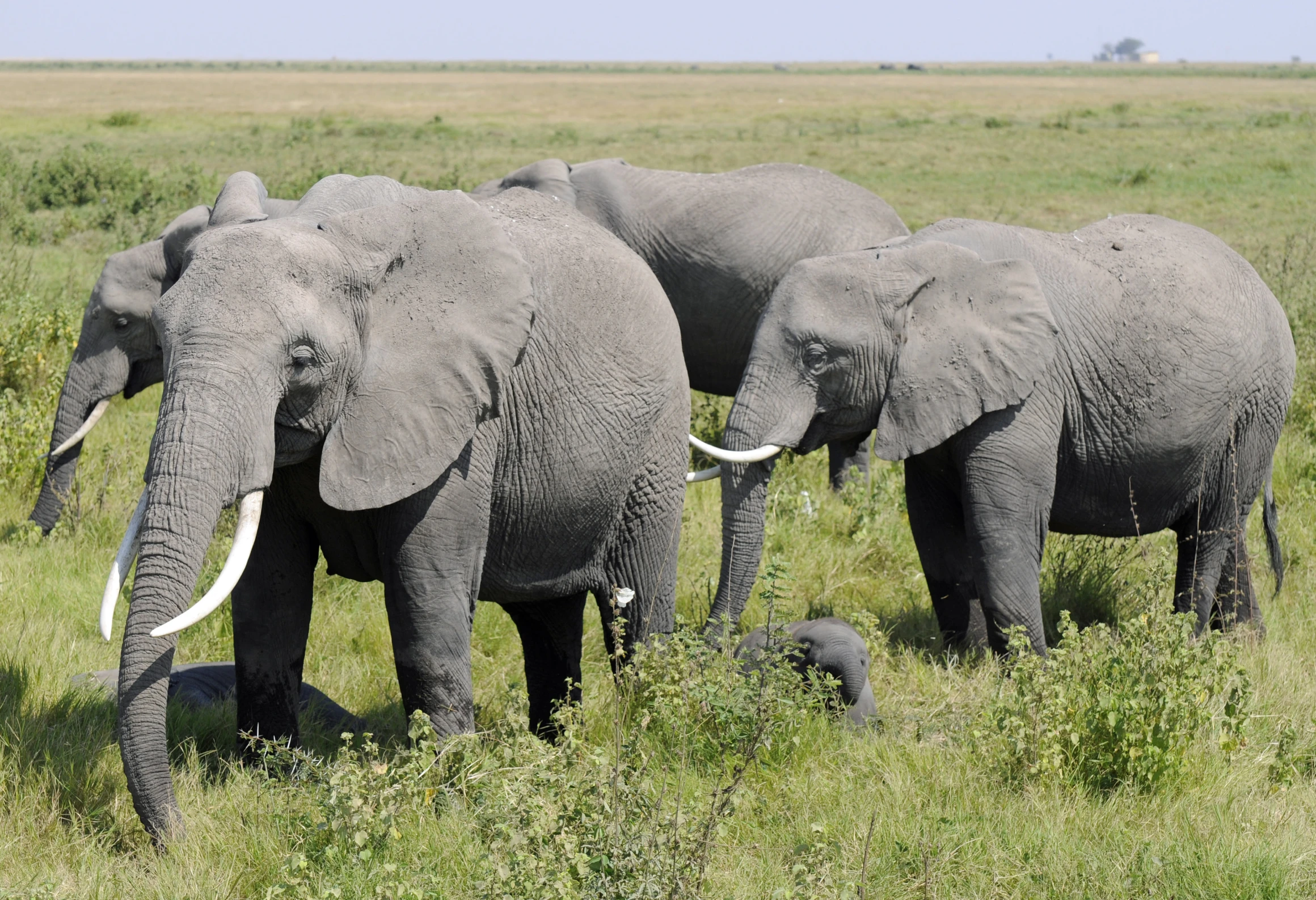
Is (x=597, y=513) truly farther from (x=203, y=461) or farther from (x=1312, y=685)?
(x=1312, y=685)

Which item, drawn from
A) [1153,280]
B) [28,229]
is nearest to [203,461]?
[1153,280]

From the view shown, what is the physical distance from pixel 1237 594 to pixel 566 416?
136 inches

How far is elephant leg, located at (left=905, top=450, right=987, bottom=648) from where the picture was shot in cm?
581

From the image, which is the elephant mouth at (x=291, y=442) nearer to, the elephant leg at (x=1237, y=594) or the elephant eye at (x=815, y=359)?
the elephant eye at (x=815, y=359)

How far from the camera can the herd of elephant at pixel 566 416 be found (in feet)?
10.8

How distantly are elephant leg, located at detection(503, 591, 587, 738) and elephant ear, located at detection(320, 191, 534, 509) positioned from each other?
1284 mm

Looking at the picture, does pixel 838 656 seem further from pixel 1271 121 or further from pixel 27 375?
pixel 1271 121

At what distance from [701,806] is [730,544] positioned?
180 cm

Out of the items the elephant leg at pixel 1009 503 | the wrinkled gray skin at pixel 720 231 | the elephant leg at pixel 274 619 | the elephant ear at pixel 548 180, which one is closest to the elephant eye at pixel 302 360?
the elephant leg at pixel 274 619

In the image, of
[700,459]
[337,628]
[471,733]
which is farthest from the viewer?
[700,459]

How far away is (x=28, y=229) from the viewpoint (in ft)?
47.4

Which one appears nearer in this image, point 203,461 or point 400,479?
point 203,461

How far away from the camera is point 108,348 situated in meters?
6.27

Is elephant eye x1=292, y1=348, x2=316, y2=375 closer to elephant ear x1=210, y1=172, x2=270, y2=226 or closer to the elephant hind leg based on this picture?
elephant ear x1=210, y1=172, x2=270, y2=226
